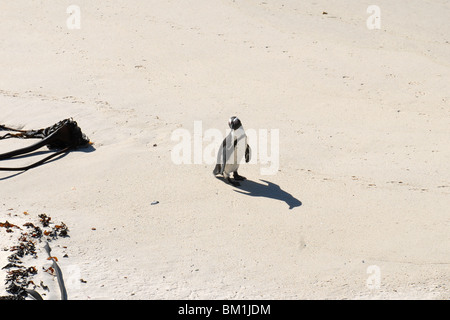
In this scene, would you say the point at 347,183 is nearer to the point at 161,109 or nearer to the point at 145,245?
the point at 145,245

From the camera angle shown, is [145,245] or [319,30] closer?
[145,245]

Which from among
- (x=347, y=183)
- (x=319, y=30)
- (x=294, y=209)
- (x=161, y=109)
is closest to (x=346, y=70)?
(x=319, y=30)

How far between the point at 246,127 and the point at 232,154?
159 centimetres

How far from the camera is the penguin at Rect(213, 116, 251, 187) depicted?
7090mm

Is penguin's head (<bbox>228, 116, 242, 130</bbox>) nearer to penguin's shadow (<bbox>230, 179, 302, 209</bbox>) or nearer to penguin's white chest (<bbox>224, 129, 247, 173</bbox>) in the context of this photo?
penguin's white chest (<bbox>224, 129, 247, 173</bbox>)

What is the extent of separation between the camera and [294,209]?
6.61 meters

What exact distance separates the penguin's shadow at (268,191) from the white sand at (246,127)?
0.03 m

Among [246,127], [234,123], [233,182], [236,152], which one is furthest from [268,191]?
[246,127]

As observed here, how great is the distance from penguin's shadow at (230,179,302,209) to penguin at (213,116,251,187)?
0.34 feet

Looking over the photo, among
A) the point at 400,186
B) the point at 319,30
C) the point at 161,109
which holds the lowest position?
the point at 400,186

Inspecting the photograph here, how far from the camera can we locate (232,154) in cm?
709

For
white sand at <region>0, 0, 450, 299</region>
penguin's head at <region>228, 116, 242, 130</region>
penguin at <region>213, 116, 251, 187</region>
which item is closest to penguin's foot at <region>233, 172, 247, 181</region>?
penguin at <region>213, 116, 251, 187</region>
